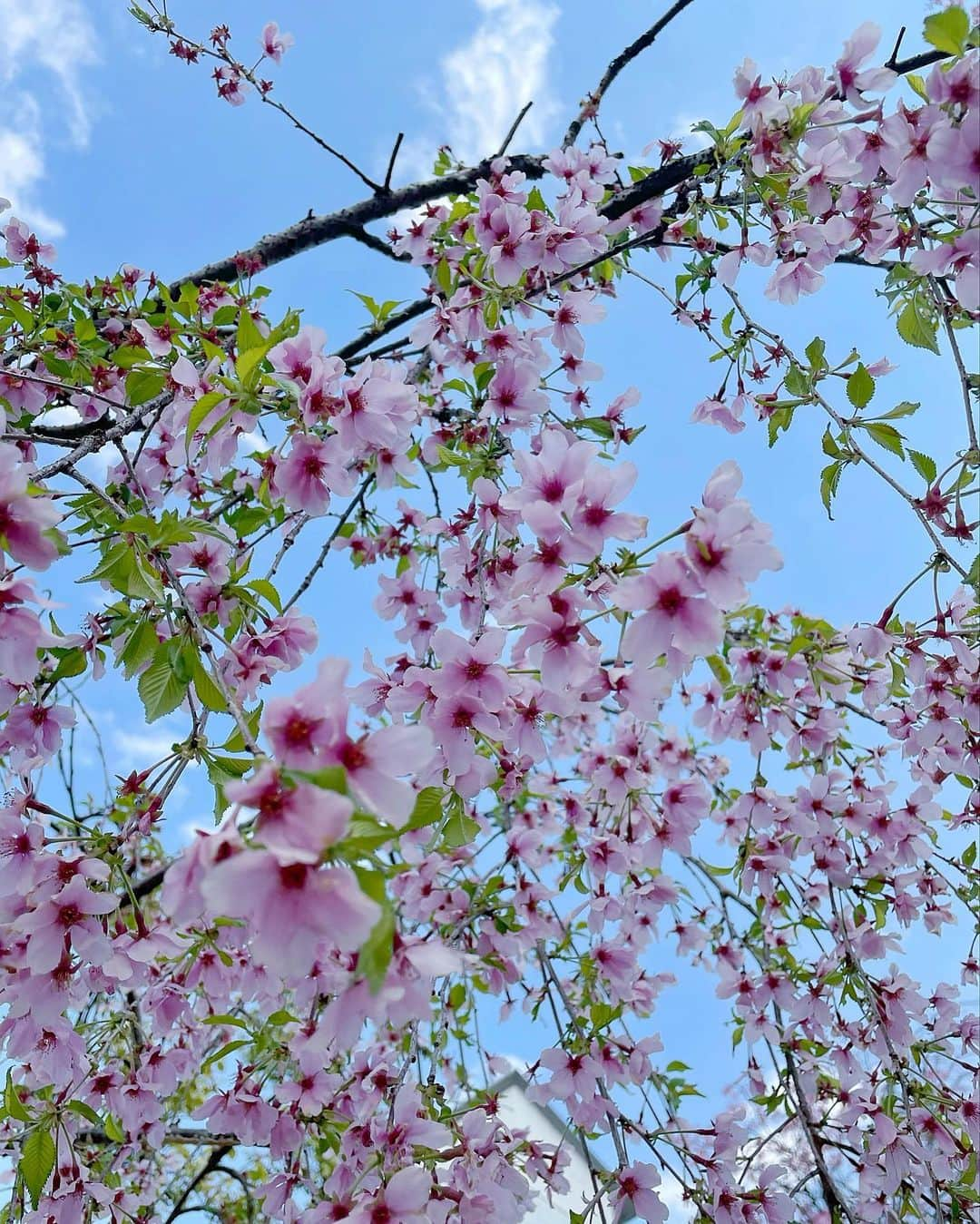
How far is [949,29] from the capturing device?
1.05 meters

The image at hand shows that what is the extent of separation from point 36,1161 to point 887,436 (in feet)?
6.89

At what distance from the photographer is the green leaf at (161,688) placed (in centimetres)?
116

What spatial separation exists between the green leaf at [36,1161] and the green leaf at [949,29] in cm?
227

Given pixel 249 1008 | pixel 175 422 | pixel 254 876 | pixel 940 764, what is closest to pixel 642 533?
pixel 254 876

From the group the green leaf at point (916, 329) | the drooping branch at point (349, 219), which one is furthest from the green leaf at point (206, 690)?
the drooping branch at point (349, 219)

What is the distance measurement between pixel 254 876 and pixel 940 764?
2185mm

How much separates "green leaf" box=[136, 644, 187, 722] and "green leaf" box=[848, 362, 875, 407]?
1.38 meters

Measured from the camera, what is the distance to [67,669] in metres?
1.43

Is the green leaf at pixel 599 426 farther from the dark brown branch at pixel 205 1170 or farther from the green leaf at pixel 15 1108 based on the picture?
the dark brown branch at pixel 205 1170

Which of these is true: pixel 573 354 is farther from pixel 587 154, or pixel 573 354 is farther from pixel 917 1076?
pixel 917 1076

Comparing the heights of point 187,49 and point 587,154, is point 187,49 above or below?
above

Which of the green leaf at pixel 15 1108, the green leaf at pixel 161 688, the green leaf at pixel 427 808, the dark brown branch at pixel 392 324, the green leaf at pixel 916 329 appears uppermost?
the dark brown branch at pixel 392 324

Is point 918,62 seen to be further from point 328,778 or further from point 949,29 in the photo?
point 328,778

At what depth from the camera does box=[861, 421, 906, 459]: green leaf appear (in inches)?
62.1
